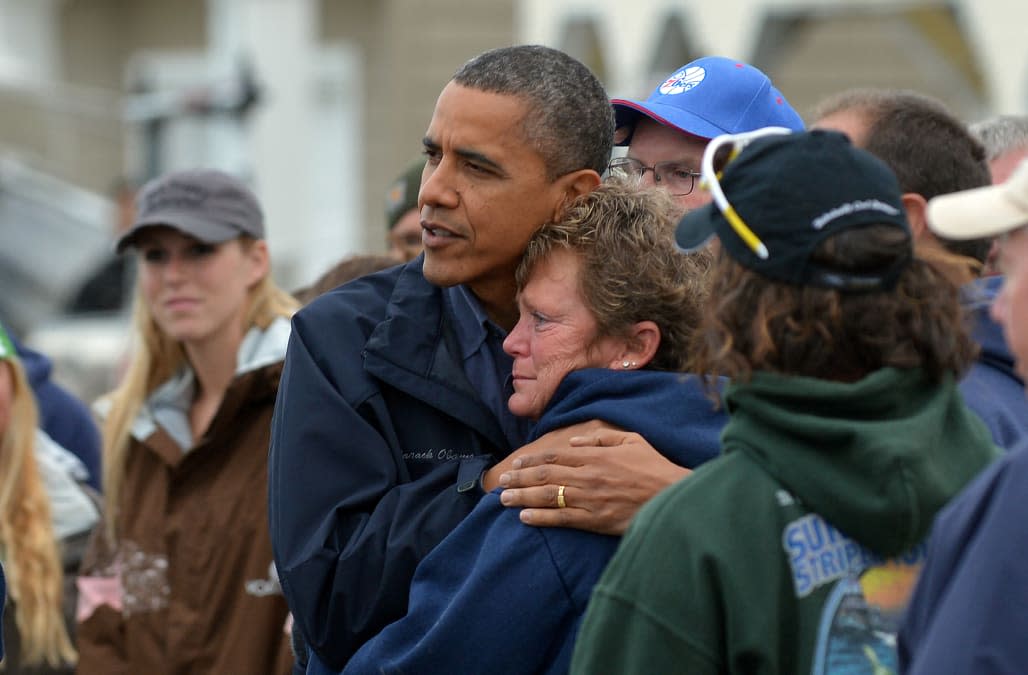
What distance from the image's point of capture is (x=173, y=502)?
4.05 meters

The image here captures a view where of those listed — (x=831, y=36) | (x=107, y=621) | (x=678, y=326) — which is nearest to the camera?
(x=678, y=326)

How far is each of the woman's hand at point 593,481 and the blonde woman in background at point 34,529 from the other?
87.7 inches

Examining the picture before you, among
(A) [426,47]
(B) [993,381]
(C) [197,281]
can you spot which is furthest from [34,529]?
(A) [426,47]

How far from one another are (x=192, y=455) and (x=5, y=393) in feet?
2.47

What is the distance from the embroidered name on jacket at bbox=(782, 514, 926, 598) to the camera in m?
2.03

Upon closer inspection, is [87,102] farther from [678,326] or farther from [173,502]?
[678,326]

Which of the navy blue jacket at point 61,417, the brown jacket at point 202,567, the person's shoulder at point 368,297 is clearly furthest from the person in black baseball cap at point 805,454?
the navy blue jacket at point 61,417

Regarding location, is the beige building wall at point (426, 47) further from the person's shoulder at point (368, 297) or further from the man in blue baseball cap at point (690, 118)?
the person's shoulder at point (368, 297)

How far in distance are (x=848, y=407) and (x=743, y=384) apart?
0.46 feet

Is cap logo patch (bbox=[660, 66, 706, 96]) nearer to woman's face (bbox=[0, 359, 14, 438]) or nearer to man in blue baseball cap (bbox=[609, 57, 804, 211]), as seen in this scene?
man in blue baseball cap (bbox=[609, 57, 804, 211])

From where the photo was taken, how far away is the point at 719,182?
218 centimetres

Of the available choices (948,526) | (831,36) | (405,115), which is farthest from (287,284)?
(948,526)

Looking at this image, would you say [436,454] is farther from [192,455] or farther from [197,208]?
[197,208]

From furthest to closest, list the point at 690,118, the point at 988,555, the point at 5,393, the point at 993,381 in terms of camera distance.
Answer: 1. the point at 5,393
2. the point at 690,118
3. the point at 993,381
4. the point at 988,555
